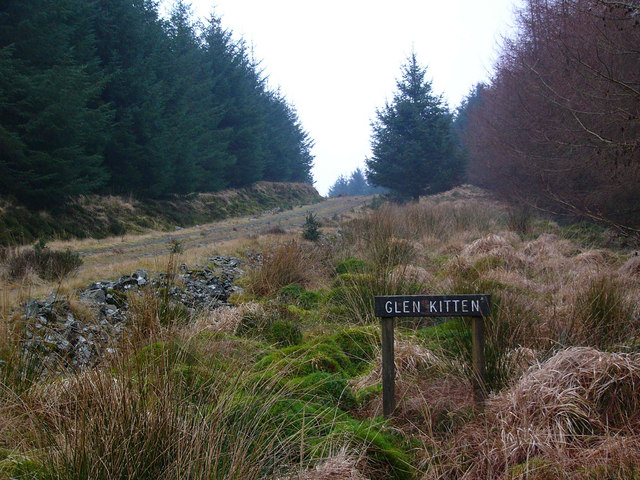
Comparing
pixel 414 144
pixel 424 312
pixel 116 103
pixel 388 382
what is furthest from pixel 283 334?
pixel 414 144

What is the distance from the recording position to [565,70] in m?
9.71

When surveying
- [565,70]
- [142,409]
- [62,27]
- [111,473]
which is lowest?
[111,473]

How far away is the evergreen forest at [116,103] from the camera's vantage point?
542 inches

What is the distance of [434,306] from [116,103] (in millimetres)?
19606

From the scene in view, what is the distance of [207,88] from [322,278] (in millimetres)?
22524

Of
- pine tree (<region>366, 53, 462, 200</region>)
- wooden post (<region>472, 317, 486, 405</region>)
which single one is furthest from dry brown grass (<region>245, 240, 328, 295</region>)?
pine tree (<region>366, 53, 462, 200</region>)

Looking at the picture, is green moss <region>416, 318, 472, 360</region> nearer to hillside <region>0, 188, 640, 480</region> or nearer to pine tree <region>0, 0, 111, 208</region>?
hillside <region>0, 188, 640, 480</region>

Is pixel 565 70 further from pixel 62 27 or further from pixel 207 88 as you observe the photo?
pixel 207 88

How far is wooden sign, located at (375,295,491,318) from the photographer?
3143 millimetres

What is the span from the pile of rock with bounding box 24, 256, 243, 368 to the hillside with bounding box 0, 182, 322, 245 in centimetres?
383

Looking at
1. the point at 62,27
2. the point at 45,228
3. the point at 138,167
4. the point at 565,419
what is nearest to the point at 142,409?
the point at 565,419

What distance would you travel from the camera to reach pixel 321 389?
3.34 meters

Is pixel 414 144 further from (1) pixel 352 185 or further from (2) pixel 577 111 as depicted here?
(1) pixel 352 185

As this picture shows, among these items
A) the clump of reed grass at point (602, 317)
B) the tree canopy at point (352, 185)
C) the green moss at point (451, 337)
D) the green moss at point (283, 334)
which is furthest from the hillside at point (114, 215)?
the tree canopy at point (352, 185)
